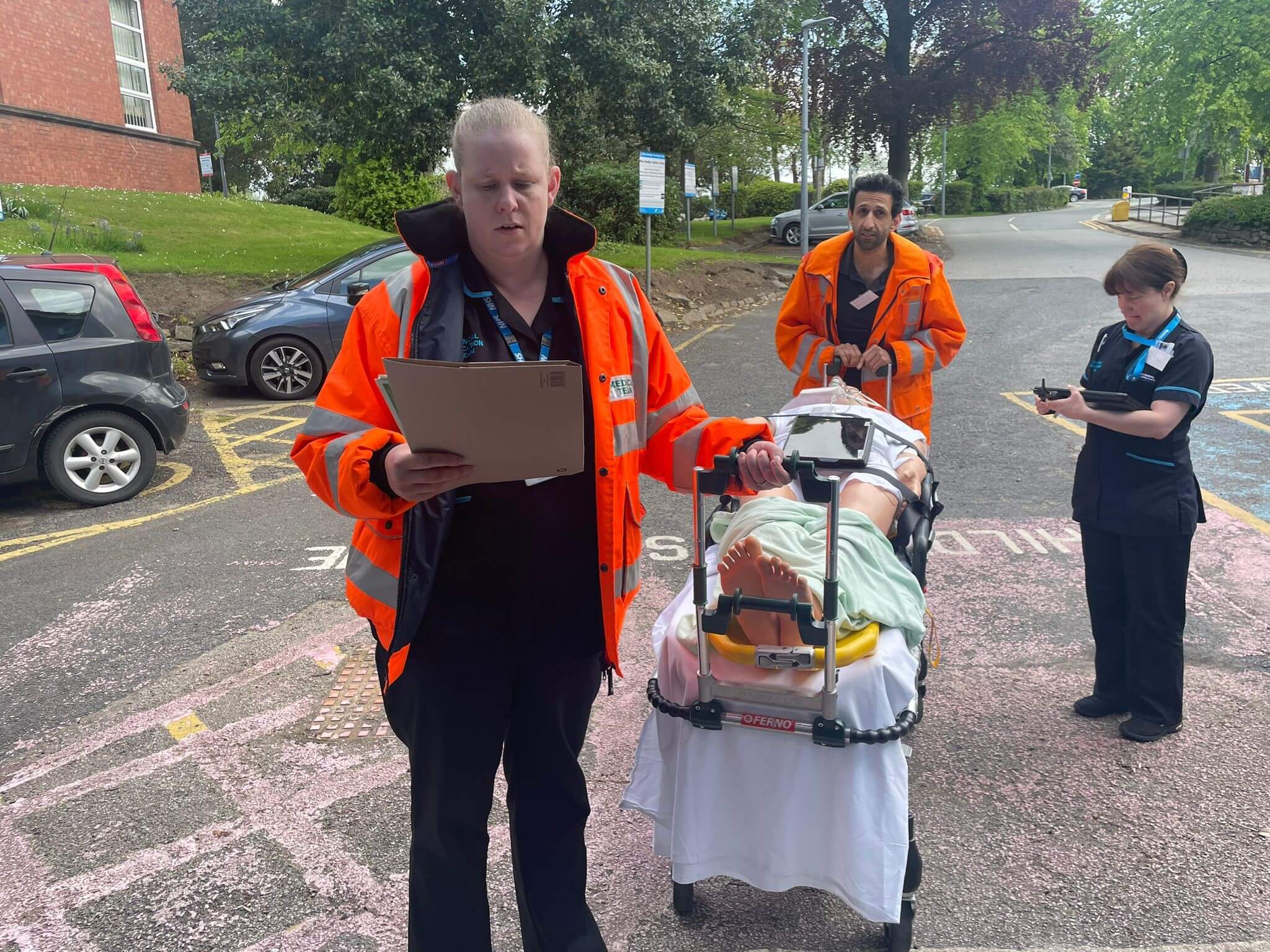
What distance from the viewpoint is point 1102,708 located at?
3.79 metres

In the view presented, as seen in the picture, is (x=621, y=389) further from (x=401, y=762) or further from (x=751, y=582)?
(x=401, y=762)

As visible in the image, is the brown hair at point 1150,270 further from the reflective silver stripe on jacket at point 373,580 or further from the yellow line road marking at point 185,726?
the yellow line road marking at point 185,726

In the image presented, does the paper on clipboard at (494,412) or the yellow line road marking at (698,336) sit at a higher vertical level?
the paper on clipboard at (494,412)

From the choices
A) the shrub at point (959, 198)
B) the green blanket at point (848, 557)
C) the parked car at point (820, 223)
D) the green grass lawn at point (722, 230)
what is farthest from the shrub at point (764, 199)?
the green blanket at point (848, 557)

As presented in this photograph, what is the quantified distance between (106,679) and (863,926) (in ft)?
11.4

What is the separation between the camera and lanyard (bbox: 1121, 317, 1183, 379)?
11.6 ft

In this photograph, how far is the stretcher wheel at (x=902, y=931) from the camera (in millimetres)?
2516

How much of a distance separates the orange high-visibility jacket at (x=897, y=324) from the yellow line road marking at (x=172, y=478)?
212 inches

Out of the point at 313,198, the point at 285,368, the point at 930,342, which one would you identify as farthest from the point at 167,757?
the point at 313,198

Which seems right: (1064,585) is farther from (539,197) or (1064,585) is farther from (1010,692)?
(539,197)

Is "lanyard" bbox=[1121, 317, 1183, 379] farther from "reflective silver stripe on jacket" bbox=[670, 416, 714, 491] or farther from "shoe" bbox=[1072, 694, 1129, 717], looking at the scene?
"reflective silver stripe on jacket" bbox=[670, 416, 714, 491]

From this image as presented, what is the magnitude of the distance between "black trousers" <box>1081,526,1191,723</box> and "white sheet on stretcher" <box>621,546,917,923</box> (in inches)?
60.2

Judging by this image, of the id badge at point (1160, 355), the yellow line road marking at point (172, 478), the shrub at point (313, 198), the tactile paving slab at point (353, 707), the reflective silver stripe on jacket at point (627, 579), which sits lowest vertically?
the tactile paving slab at point (353, 707)

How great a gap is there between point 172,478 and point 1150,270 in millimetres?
7189
